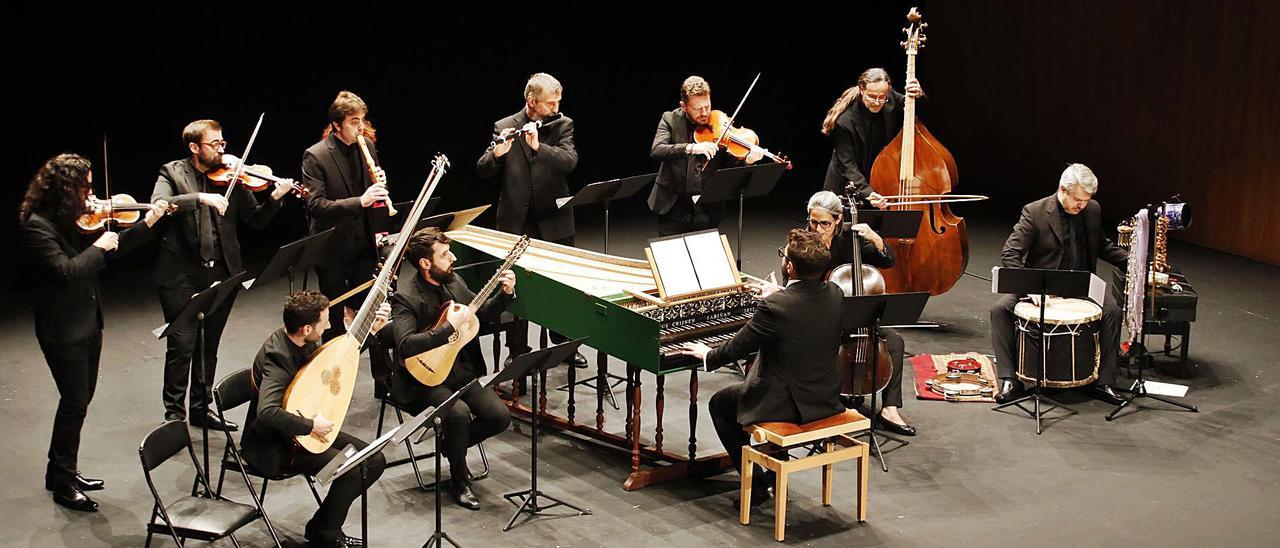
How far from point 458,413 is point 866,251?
101 inches

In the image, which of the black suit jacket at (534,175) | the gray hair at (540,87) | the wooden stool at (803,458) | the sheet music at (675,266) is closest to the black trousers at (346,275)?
the black suit jacket at (534,175)

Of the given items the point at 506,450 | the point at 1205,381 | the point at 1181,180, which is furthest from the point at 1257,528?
the point at 1181,180

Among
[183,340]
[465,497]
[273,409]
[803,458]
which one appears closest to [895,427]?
[803,458]

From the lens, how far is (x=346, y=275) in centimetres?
779

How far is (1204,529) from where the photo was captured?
625 cm

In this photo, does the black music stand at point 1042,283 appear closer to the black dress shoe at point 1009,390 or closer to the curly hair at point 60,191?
the black dress shoe at point 1009,390

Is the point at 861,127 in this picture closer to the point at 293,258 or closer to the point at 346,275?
the point at 346,275

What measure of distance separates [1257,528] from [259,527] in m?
4.54

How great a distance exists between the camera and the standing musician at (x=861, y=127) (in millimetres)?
8844

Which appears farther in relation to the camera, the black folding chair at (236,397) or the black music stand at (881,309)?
the black music stand at (881,309)

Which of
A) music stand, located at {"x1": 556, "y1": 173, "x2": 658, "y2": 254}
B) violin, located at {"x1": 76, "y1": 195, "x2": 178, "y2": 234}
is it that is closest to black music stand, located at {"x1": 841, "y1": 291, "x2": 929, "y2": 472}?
music stand, located at {"x1": 556, "y1": 173, "x2": 658, "y2": 254}

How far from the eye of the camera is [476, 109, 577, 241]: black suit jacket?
803 cm

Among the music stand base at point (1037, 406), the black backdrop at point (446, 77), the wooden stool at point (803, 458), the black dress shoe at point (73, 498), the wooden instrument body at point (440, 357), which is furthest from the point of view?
the black backdrop at point (446, 77)

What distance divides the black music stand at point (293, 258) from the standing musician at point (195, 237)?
413 millimetres
